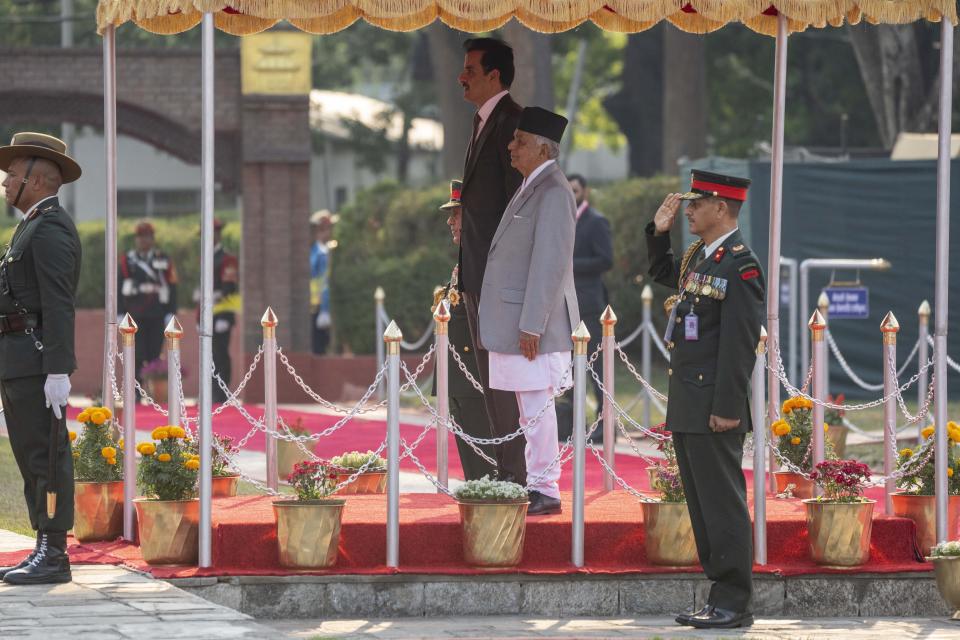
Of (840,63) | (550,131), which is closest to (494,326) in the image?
(550,131)

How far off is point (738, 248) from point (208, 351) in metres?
2.37

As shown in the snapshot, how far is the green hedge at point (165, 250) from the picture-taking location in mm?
25156

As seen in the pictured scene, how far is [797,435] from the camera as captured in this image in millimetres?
9938

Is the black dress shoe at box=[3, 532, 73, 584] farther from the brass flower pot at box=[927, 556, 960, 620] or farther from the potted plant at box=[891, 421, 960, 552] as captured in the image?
the potted plant at box=[891, 421, 960, 552]

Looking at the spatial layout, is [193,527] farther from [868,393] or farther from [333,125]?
[333,125]

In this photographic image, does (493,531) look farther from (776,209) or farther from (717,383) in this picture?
(776,209)

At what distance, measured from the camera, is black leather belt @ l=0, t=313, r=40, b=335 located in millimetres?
7996

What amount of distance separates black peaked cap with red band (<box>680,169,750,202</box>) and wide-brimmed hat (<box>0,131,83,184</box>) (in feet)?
9.02

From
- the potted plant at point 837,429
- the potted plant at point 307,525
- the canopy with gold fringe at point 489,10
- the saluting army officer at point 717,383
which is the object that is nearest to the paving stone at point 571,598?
the saluting army officer at point 717,383

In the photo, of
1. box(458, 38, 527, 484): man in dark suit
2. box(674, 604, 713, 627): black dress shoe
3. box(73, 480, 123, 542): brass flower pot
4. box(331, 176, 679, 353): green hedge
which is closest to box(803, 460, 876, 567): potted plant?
box(674, 604, 713, 627): black dress shoe

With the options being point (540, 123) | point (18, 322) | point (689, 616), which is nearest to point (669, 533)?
point (689, 616)

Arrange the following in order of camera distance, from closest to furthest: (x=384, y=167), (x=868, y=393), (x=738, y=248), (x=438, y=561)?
(x=738, y=248) → (x=438, y=561) → (x=868, y=393) → (x=384, y=167)

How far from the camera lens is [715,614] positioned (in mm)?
7906

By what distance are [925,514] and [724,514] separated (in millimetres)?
1530
